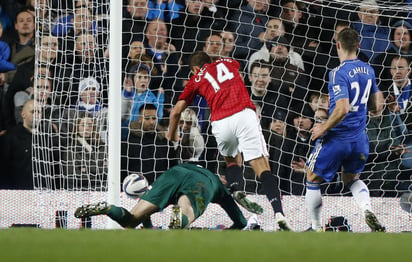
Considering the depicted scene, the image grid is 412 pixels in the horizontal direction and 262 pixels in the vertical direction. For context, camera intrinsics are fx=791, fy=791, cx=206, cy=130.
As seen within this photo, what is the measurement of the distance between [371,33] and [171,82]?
2252 mm

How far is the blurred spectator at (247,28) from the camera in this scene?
8.24 meters

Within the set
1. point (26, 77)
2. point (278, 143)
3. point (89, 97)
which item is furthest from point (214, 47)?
point (26, 77)

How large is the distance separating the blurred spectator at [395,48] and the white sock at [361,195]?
1.91m

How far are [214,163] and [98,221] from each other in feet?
4.30

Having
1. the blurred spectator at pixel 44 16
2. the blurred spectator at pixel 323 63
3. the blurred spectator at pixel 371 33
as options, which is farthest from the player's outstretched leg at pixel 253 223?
the blurred spectator at pixel 44 16

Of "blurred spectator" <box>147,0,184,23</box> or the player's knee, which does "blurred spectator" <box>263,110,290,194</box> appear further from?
"blurred spectator" <box>147,0,184,23</box>

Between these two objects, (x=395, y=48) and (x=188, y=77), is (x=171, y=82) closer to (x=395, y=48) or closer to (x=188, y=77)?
(x=188, y=77)

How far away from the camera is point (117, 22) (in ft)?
20.5

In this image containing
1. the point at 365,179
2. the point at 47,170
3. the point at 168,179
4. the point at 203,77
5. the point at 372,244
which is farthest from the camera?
the point at 365,179

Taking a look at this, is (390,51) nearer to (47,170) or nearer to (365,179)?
(365,179)

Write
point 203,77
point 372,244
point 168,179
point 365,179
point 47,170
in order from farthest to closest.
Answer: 1. point 365,179
2. point 47,170
3. point 203,77
4. point 168,179
5. point 372,244

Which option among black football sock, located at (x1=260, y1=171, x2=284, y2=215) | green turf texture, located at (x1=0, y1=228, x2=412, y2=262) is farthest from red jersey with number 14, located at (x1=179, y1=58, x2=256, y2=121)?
green turf texture, located at (x1=0, y1=228, x2=412, y2=262)

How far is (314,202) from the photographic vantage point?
6.91 m

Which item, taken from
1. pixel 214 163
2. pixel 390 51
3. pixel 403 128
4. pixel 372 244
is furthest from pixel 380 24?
pixel 372 244
